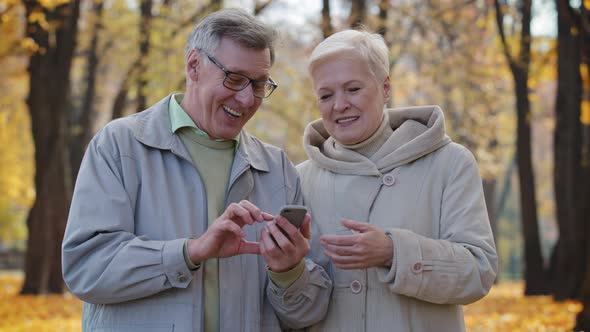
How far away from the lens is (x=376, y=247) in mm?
3514

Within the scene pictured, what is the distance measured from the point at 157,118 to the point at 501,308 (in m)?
9.75

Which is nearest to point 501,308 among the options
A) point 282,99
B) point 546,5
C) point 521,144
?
point 521,144

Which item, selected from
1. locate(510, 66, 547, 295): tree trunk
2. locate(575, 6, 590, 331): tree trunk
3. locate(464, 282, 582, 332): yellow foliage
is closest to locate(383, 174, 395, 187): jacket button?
locate(575, 6, 590, 331): tree trunk

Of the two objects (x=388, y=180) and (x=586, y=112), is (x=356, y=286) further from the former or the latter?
(x=586, y=112)

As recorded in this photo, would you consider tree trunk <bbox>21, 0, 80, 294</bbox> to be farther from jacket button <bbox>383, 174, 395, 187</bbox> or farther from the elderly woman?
jacket button <bbox>383, 174, 395, 187</bbox>

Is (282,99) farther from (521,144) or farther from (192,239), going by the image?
(192,239)

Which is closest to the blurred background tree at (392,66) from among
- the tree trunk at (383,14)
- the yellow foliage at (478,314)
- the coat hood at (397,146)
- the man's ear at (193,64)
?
the tree trunk at (383,14)

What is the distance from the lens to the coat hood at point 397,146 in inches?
152

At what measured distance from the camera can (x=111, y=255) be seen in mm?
3369

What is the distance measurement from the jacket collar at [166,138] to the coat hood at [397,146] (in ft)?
1.08

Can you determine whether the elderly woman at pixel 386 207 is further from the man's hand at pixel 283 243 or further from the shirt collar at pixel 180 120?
the shirt collar at pixel 180 120

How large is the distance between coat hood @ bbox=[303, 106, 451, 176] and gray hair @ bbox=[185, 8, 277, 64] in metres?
0.63

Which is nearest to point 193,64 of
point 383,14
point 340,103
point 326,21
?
point 340,103

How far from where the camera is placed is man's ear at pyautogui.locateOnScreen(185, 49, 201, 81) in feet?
12.5
